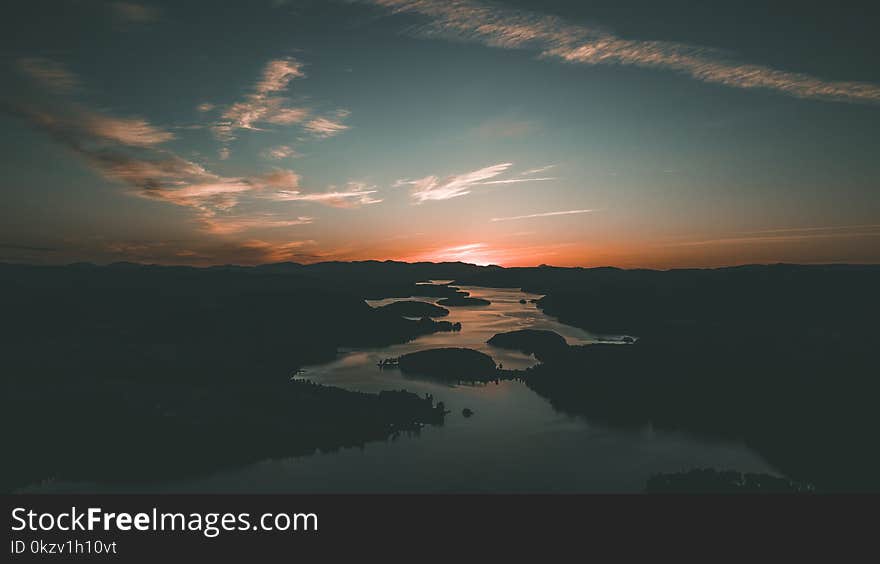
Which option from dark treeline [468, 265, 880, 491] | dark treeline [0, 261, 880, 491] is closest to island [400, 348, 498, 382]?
dark treeline [0, 261, 880, 491]

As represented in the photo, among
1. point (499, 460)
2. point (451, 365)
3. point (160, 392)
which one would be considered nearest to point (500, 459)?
point (499, 460)

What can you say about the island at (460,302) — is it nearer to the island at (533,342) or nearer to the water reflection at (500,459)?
the island at (533,342)

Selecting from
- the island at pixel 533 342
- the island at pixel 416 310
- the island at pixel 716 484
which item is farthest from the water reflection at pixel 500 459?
the island at pixel 416 310

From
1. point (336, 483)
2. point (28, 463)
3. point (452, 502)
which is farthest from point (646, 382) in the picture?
point (28, 463)

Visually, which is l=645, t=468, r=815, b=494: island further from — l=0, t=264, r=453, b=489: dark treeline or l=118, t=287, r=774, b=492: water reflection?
l=0, t=264, r=453, b=489: dark treeline

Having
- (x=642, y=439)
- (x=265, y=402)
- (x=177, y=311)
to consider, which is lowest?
(x=642, y=439)

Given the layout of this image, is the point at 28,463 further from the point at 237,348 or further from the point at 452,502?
the point at 452,502
